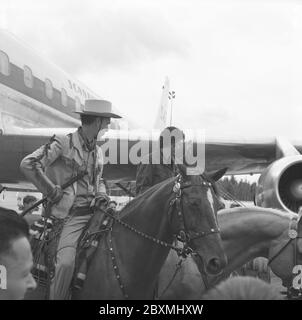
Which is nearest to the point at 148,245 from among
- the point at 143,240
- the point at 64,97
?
the point at 143,240

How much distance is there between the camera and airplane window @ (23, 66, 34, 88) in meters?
6.46

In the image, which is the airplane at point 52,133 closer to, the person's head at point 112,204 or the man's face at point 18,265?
the person's head at point 112,204

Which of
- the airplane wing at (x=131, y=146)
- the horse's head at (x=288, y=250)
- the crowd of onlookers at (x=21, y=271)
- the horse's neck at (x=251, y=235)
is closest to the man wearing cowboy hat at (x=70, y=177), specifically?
the horse's neck at (x=251, y=235)

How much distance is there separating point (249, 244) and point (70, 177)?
3.99 feet

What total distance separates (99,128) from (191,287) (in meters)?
1.11

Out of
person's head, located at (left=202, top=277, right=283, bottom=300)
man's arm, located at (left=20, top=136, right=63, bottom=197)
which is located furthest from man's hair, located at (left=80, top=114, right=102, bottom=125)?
person's head, located at (left=202, top=277, right=283, bottom=300)

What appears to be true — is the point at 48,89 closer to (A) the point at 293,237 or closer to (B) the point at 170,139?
(B) the point at 170,139

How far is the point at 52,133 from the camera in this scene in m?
6.23

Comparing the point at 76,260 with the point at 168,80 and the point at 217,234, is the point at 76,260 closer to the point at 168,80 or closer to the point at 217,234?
the point at 217,234

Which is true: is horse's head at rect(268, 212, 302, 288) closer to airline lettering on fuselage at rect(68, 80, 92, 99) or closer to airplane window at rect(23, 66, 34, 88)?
airplane window at rect(23, 66, 34, 88)

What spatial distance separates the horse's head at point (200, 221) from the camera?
2.65 meters

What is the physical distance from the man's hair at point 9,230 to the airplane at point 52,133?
3773 mm

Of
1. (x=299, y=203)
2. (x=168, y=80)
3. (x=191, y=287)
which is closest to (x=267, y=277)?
(x=299, y=203)

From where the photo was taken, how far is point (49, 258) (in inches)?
119
